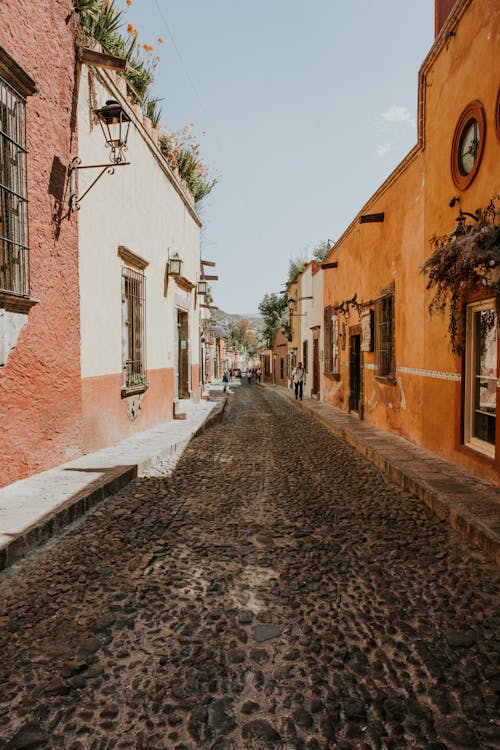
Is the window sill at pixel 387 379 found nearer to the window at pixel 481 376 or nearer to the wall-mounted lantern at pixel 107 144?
the window at pixel 481 376

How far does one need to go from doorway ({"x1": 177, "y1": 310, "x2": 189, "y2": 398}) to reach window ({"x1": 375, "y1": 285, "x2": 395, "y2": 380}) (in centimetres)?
547

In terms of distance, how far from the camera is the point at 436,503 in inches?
184

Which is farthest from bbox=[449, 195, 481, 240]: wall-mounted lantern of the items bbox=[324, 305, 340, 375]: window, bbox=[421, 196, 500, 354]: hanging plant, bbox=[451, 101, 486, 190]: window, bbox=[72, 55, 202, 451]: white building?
bbox=[324, 305, 340, 375]: window

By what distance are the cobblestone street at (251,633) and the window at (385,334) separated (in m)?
4.91

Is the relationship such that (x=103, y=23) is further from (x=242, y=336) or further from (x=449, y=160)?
(x=242, y=336)

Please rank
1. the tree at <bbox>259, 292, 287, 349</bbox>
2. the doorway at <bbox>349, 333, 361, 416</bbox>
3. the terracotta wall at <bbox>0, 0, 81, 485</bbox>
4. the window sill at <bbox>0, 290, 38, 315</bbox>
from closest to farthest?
the window sill at <bbox>0, 290, 38, 315</bbox> < the terracotta wall at <bbox>0, 0, 81, 485</bbox> < the doorway at <bbox>349, 333, 361, 416</bbox> < the tree at <bbox>259, 292, 287, 349</bbox>

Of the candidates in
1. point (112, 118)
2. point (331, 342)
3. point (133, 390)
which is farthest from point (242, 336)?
point (112, 118)

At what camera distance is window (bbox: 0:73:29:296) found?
467 centimetres

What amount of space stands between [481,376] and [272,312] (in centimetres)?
3242

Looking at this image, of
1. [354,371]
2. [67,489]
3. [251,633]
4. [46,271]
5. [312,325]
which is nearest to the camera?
[251,633]

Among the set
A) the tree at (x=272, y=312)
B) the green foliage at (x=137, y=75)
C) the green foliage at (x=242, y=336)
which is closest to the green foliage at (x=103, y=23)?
the green foliage at (x=137, y=75)

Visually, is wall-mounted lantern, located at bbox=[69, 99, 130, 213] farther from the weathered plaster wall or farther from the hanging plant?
the weathered plaster wall

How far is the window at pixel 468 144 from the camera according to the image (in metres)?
5.46

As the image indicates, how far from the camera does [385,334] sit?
31.5 ft
